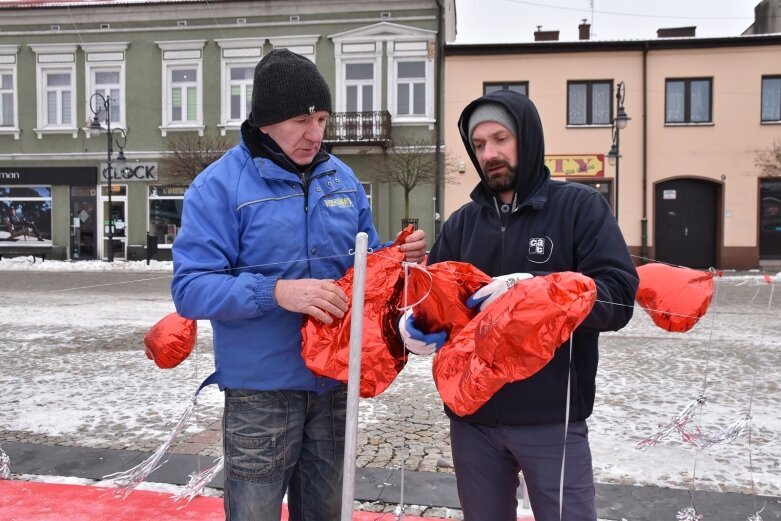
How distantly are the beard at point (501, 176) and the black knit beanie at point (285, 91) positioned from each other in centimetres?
60

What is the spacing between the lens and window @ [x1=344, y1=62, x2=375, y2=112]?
20.0 metres

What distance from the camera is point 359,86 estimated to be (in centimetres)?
2003

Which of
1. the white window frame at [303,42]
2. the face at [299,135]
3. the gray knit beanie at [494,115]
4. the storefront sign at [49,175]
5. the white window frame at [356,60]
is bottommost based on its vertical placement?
the face at [299,135]

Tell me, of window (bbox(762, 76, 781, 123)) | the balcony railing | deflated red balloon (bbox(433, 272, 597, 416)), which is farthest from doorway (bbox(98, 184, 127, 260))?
deflated red balloon (bbox(433, 272, 597, 416))

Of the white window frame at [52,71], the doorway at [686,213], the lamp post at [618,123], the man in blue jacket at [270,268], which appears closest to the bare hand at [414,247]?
the man in blue jacket at [270,268]

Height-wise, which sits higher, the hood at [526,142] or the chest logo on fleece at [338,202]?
the hood at [526,142]

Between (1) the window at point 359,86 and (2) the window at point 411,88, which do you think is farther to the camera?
(1) the window at point 359,86

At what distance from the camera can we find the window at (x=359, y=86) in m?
20.0

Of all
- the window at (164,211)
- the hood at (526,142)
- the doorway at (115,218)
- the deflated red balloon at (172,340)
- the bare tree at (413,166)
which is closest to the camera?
the hood at (526,142)

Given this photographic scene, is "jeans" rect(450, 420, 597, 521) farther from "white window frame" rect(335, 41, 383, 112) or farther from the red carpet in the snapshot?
"white window frame" rect(335, 41, 383, 112)

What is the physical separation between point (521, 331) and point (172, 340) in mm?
1599

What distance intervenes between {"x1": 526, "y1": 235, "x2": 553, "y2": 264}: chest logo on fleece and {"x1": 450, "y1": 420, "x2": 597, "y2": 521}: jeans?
52cm

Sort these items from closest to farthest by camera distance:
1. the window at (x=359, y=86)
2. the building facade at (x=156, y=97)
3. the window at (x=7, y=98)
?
the building facade at (x=156, y=97) → the window at (x=359, y=86) → the window at (x=7, y=98)

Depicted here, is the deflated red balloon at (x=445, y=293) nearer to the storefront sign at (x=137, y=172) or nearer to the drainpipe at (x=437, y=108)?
the drainpipe at (x=437, y=108)
